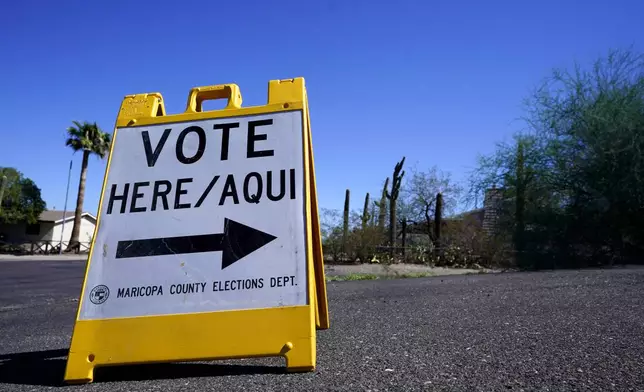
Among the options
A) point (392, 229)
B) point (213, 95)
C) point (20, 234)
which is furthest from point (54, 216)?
point (213, 95)

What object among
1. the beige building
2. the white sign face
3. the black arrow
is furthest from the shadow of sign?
the beige building

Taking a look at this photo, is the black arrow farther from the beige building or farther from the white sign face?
the beige building

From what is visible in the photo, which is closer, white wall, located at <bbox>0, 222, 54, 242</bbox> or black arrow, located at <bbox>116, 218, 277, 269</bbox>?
black arrow, located at <bbox>116, 218, 277, 269</bbox>

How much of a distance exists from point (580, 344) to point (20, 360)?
160 inches

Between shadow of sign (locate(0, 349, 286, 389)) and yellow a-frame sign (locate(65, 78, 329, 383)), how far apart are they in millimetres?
154

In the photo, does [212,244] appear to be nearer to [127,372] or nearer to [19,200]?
[127,372]

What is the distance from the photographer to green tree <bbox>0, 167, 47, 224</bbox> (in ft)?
164

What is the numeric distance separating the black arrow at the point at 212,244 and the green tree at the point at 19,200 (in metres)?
52.6

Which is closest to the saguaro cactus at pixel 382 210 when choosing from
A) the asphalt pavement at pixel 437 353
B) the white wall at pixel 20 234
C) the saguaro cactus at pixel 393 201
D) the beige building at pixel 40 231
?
the saguaro cactus at pixel 393 201

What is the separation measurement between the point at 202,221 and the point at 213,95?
1.05 m

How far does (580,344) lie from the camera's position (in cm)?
364

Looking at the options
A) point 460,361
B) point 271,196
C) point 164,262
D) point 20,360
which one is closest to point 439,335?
point 460,361

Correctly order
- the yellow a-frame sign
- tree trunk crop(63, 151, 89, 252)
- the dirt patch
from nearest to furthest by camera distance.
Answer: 1. the yellow a-frame sign
2. the dirt patch
3. tree trunk crop(63, 151, 89, 252)

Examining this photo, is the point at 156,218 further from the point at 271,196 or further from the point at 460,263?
the point at 460,263
